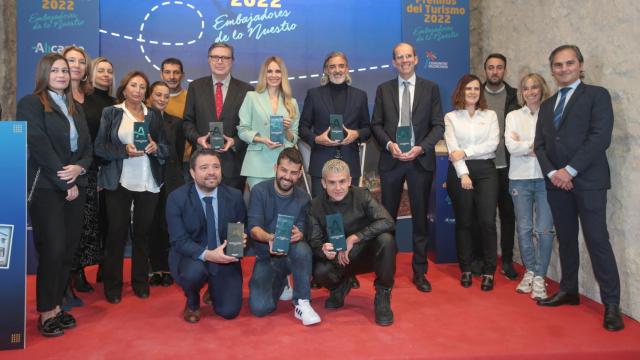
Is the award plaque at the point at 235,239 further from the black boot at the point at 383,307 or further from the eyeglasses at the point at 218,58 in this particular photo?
the eyeglasses at the point at 218,58

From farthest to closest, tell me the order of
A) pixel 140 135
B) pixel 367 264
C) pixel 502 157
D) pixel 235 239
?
pixel 502 157, pixel 140 135, pixel 367 264, pixel 235 239

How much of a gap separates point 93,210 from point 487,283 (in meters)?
3.05

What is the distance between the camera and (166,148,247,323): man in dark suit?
351 centimetres

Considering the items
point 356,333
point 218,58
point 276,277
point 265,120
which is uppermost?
point 218,58

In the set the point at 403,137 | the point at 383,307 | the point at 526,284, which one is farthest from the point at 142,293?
the point at 526,284

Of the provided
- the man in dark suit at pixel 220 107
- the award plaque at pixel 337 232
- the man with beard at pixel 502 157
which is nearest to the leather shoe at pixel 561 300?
the man with beard at pixel 502 157

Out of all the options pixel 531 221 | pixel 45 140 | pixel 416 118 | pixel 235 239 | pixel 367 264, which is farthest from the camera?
pixel 416 118

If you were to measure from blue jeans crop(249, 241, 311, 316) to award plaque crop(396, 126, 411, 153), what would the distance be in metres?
1.09

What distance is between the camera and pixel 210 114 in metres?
4.25

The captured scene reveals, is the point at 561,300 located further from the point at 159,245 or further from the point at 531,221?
the point at 159,245

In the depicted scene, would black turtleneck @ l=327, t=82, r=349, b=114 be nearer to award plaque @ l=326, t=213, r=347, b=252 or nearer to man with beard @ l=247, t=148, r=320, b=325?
man with beard @ l=247, t=148, r=320, b=325

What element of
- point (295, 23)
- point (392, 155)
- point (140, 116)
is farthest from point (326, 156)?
point (295, 23)

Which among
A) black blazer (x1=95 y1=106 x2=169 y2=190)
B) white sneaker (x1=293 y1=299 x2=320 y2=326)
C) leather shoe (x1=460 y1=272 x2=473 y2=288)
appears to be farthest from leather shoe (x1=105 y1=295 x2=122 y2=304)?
leather shoe (x1=460 y1=272 x2=473 y2=288)

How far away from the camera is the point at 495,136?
14.1 feet
